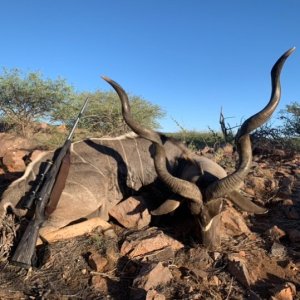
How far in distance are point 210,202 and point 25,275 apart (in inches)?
62.3

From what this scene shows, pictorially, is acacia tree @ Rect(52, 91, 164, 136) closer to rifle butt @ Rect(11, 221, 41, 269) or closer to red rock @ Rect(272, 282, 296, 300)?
rifle butt @ Rect(11, 221, 41, 269)

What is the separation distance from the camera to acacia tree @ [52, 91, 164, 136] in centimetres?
A: 885

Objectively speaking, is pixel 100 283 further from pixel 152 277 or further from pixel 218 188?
pixel 218 188

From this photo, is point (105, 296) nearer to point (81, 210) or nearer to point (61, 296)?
point (61, 296)

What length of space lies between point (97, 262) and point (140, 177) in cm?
142

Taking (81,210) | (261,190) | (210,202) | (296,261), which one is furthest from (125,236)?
(261,190)

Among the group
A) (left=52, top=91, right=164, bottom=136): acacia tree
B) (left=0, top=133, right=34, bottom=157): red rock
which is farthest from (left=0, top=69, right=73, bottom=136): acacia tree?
(left=0, top=133, right=34, bottom=157): red rock

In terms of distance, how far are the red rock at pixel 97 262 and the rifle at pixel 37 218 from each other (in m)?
0.44

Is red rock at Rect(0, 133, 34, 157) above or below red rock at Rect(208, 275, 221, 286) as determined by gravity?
above

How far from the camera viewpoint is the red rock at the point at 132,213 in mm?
3809

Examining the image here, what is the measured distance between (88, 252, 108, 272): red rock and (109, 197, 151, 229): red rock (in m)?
0.70

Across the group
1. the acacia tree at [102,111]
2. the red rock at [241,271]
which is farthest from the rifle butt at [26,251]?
the acacia tree at [102,111]

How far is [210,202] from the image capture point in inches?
135

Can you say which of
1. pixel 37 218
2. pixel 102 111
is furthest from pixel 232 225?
pixel 102 111
